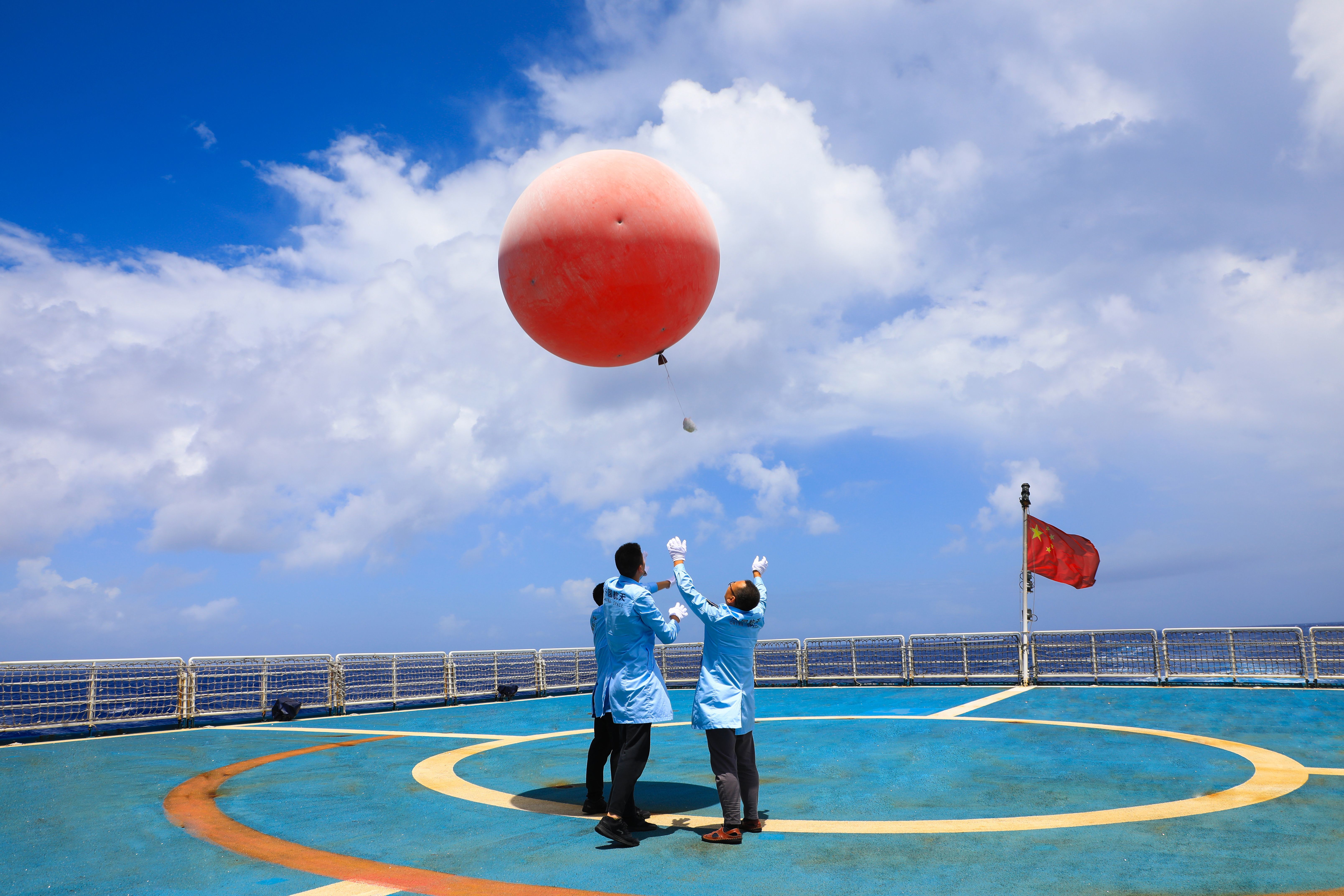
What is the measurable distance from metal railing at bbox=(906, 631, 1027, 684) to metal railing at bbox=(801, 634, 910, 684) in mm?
277

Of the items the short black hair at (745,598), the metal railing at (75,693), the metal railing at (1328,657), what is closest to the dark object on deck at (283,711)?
the metal railing at (75,693)

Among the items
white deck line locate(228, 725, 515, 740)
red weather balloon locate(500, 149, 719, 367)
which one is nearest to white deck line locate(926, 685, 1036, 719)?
white deck line locate(228, 725, 515, 740)

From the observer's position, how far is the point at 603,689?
6.95 metres

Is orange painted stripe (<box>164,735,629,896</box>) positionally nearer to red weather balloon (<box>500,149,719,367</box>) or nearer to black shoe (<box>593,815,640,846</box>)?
black shoe (<box>593,815,640,846</box>)

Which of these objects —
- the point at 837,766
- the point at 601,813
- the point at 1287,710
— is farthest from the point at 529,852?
the point at 1287,710

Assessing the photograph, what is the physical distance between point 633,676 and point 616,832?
1.17 m

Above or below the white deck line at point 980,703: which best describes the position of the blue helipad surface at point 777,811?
above

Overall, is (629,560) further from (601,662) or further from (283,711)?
(283,711)

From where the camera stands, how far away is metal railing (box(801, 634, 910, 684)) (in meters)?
20.5

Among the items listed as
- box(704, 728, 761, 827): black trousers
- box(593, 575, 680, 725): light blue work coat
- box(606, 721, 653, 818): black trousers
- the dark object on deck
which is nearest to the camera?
box(704, 728, 761, 827): black trousers

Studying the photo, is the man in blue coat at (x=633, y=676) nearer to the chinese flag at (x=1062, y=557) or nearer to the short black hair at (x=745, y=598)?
the short black hair at (x=745, y=598)

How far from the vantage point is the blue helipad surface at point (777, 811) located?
5129 millimetres

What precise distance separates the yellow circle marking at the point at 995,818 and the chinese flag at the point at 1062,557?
9.85 metres

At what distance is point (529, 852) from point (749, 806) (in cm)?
174
